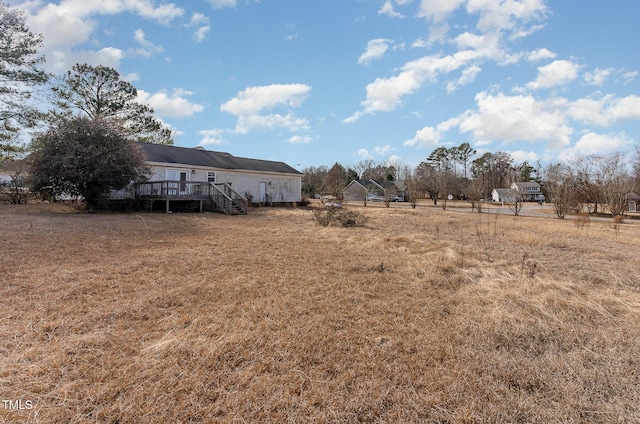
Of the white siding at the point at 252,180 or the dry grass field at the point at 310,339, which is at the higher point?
the white siding at the point at 252,180

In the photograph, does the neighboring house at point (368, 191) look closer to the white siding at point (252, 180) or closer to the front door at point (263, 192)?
the white siding at point (252, 180)

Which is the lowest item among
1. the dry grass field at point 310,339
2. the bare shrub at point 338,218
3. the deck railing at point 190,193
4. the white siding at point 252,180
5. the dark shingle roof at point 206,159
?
the dry grass field at point 310,339

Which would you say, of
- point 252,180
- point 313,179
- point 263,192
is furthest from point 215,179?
point 313,179

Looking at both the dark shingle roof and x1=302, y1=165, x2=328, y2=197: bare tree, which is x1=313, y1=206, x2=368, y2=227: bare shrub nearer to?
the dark shingle roof

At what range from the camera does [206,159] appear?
22.4 metres

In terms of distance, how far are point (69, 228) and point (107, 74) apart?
2232 centimetres

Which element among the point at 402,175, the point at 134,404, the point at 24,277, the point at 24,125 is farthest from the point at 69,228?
the point at 402,175

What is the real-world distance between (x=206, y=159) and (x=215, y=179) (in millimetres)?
1799

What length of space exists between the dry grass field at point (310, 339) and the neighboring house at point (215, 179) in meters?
10.3

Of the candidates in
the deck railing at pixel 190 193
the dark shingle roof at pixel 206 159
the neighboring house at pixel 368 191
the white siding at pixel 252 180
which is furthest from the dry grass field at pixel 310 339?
the neighboring house at pixel 368 191

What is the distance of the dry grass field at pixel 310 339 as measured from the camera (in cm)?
217

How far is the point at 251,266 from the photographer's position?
18.6 feet

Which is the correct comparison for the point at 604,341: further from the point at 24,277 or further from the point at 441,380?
the point at 24,277

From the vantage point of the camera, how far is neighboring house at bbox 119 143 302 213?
16344 millimetres
